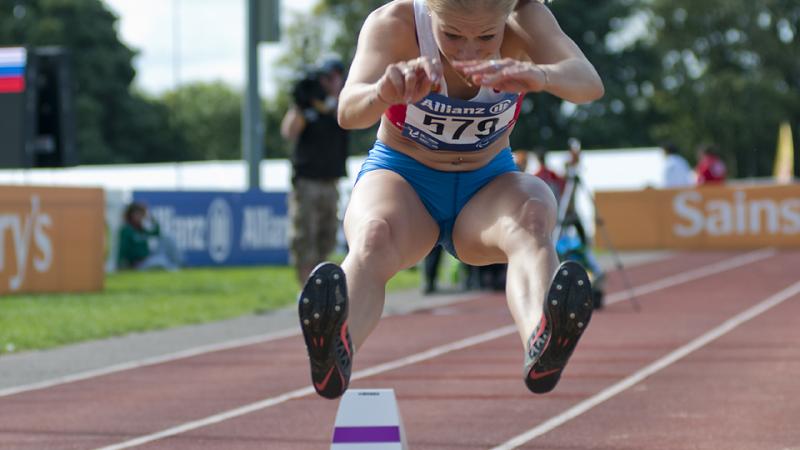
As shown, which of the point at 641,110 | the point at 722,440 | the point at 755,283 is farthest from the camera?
the point at 641,110

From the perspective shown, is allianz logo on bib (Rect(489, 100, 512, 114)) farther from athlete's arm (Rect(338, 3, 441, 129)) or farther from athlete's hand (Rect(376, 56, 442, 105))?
athlete's hand (Rect(376, 56, 442, 105))

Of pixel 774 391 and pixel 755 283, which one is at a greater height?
pixel 774 391

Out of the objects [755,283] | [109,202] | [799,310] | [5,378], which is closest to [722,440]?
[5,378]

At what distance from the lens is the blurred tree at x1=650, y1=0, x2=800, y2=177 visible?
6253 centimetres

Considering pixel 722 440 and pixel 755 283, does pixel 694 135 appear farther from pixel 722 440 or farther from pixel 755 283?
pixel 722 440

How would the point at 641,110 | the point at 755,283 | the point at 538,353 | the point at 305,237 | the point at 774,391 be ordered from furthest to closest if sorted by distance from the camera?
the point at 641,110 → the point at 755,283 → the point at 305,237 → the point at 774,391 → the point at 538,353

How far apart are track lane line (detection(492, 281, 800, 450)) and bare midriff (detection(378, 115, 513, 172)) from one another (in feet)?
5.47

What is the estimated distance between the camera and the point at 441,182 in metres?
5.05

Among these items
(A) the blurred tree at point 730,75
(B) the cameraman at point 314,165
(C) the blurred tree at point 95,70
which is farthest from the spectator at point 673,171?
(A) the blurred tree at point 730,75

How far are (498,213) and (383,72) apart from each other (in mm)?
638

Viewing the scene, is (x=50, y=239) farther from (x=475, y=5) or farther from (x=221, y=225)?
(x=475, y=5)

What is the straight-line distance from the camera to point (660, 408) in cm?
737

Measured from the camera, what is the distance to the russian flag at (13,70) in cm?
1684

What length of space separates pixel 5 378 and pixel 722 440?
4509 millimetres
